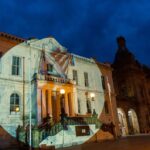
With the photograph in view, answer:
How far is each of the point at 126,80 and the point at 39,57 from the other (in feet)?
76.4

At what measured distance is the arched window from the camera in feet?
63.2

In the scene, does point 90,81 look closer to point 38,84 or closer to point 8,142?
point 38,84

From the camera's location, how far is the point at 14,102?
19.6 m

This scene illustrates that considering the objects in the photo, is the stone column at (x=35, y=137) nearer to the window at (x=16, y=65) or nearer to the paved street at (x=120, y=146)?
the paved street at (x=120, y=146)

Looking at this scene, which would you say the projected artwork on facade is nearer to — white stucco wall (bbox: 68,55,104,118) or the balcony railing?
the balcony railing

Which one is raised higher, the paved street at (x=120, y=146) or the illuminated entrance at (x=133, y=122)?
the illuminated entrance at (x=133, y=122)

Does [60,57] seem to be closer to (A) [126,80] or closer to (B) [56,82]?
(B) [56,82]

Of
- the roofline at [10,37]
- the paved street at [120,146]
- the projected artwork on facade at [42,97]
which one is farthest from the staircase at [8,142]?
the roofline at [10,37]

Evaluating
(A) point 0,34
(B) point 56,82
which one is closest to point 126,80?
(B) point 56,82

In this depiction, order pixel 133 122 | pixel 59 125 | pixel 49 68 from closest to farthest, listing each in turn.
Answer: pixel 59 125 < pixel 49 68 < pixel 133 122

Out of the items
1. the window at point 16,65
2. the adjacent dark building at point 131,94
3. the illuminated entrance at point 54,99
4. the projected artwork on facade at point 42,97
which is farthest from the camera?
the adjacent dark building at point 131,94

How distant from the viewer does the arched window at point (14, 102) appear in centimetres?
1927

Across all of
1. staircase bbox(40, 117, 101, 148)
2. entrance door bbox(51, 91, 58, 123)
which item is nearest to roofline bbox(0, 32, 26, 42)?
entrance door bbox(51, 91, 58, 123)

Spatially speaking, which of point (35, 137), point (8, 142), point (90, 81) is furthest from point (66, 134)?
point (90, 81)
